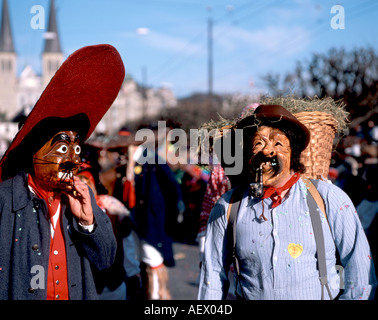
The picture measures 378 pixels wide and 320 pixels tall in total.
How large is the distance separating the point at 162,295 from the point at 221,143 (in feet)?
9.07

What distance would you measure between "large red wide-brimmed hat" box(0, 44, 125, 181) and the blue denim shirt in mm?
1117

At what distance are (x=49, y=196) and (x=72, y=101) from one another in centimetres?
58

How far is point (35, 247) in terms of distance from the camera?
2.44m

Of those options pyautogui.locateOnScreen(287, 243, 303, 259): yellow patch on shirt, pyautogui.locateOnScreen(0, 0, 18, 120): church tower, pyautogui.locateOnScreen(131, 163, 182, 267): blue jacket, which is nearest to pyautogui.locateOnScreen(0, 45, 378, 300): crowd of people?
pyautogui.locateOnScreen(287, 243, 303, 259): yellow patch on shirt

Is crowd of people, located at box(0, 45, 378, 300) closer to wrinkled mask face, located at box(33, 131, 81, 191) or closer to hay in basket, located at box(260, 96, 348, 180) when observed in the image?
wrinkled mask face, located at box(33, 131, 81, 191)

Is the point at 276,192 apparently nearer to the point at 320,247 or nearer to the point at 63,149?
the point at 320,247

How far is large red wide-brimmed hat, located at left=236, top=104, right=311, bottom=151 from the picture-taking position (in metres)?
2.55

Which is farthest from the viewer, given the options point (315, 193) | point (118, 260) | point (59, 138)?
point (118, 260)

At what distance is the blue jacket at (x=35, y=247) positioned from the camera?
7.88 feet

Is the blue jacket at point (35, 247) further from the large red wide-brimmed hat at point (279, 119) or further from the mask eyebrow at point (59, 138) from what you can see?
the large red wide-brimmed hat at point (279, 119)

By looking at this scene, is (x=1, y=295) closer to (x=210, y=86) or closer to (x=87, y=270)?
(x=87, y=270)

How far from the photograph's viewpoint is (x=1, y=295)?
238cm

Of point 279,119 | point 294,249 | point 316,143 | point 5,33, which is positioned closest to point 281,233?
point 294,249

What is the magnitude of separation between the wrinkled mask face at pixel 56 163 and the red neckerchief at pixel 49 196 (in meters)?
0.03
